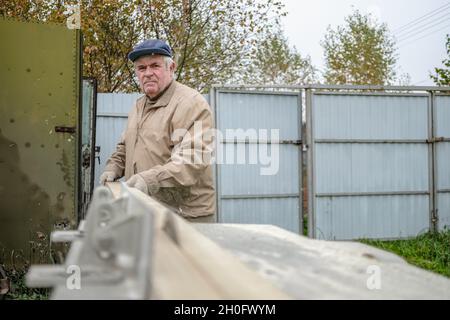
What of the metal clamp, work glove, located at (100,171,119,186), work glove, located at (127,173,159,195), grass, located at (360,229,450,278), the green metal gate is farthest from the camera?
grass, located at (360,229,450,278)

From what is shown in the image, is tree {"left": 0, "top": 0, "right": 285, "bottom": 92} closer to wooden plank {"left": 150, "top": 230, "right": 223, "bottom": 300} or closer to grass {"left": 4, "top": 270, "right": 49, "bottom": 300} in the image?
grass {"left": 4, "top": 270, "right": 49, "bottom": 300}

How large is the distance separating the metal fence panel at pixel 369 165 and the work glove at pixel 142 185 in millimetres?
5205

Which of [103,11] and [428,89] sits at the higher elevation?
[103,11]

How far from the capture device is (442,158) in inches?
322

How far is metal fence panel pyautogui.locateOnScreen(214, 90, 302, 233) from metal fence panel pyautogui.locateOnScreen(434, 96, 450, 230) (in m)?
2.38

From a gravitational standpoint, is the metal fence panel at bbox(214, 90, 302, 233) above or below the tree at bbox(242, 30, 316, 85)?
below

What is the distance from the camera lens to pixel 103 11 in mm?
10633

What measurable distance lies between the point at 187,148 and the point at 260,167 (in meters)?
4.77

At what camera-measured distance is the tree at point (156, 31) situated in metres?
10.7

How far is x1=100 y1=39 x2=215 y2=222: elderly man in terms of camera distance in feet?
9.59

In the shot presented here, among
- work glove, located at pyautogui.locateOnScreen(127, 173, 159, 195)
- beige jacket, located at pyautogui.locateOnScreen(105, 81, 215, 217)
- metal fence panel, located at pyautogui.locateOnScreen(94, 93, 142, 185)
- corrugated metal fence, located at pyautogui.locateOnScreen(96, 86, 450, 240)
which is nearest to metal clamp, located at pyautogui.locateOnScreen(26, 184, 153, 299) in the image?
work glove, located at pyautogui.locateOnScreen(127, 173, 159, 195)

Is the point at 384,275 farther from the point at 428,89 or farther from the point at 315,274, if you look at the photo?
the point at 428,89
